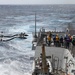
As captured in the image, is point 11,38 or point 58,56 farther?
point 11,38

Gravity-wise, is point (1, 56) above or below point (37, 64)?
below

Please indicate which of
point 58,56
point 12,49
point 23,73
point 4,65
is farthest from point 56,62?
point 12,49

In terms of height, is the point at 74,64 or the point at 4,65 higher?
the point at 74,64

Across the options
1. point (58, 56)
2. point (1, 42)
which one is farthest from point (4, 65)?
point (1, 42)

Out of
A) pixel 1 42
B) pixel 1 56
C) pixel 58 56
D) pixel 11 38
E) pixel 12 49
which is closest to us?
pixel 58 56

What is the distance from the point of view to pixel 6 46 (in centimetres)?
4719

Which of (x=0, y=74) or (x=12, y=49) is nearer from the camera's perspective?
(x=0, y=74)

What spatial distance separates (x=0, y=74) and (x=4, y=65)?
3.76 meters

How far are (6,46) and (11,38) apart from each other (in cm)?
829

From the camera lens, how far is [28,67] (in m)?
32.7

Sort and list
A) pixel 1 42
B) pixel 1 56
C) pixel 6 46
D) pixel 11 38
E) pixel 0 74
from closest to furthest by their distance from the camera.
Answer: pixel 0 74, pixel 1 56, pixel 6 46, pixel 1 42, pixel 11 38

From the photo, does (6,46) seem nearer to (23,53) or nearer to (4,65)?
(23,53)

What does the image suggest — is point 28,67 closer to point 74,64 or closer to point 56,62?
point 56,62

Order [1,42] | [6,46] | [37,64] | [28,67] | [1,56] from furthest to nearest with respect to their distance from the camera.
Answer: [1,42], [6,46], [1,56], [28,67], [37,64]
